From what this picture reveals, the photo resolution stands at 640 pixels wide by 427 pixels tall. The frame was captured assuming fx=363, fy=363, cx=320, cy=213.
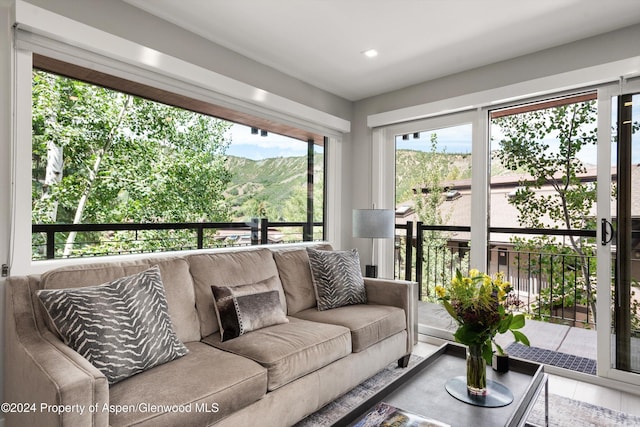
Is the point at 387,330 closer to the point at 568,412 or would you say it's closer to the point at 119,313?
the point at 568,412

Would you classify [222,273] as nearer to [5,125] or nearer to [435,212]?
[5,125]

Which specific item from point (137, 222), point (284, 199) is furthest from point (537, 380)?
point (137, 222)

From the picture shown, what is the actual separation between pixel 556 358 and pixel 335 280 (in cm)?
197

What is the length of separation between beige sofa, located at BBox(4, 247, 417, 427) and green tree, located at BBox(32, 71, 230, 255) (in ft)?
2.15

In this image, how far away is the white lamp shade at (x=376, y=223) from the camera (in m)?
3.40

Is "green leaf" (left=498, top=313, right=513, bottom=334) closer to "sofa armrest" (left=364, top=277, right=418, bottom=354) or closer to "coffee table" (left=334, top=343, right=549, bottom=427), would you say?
"coffee table" (left=334, top=343, right=549, bottom=427)

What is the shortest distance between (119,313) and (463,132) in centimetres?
315

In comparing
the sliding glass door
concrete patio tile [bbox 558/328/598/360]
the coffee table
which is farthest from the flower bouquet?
concrete patio tile [bbox 558/328/598/360]

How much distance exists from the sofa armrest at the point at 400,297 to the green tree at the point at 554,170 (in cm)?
118

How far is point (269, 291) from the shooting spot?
7.92 ft

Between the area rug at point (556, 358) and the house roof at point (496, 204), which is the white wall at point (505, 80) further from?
the area rug at point (556, 358)

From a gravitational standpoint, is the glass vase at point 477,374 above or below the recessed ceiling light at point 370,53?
below

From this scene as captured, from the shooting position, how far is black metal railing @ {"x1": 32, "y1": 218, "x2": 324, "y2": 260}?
2193mm

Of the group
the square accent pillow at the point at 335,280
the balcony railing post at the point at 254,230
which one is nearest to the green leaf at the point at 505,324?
the square accent pillow at the point at 335,280
